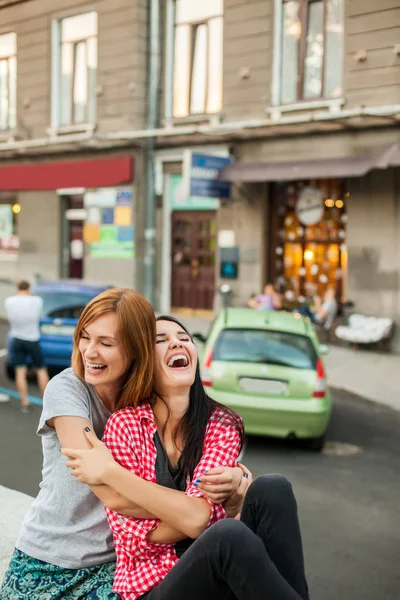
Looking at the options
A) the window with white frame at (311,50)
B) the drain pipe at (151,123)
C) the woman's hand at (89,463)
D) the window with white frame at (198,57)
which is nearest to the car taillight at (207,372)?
the woman's hand at (89,463)

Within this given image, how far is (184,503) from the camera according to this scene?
9.23ft

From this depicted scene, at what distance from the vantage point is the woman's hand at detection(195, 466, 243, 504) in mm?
2850

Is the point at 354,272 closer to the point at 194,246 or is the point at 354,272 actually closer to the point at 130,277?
the point at 194,246

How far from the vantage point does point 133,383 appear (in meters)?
3.00

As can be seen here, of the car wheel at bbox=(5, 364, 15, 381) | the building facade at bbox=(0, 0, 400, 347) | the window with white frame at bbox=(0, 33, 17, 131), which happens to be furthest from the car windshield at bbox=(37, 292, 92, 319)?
the window with white frame at bbox=(0, 33, 17, 131)

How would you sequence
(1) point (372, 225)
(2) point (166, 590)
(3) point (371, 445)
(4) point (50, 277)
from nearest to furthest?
(2) point (166, 590)
(3) point (371, 445)
(1) point (372, 225)
(4) point (50, 277)

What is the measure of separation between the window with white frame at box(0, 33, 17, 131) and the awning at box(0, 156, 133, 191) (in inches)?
61.9

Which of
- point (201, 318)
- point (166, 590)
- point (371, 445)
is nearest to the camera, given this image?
point (166, 590)

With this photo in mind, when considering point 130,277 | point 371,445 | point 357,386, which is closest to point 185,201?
point 130,277

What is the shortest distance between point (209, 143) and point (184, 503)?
16.5 m

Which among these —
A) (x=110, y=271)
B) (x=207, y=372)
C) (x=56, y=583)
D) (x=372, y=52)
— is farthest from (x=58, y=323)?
(x=110, y=271)

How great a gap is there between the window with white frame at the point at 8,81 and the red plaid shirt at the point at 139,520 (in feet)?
71.6

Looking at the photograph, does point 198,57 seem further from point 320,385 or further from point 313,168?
point 320,385

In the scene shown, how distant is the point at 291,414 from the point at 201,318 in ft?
36.9
